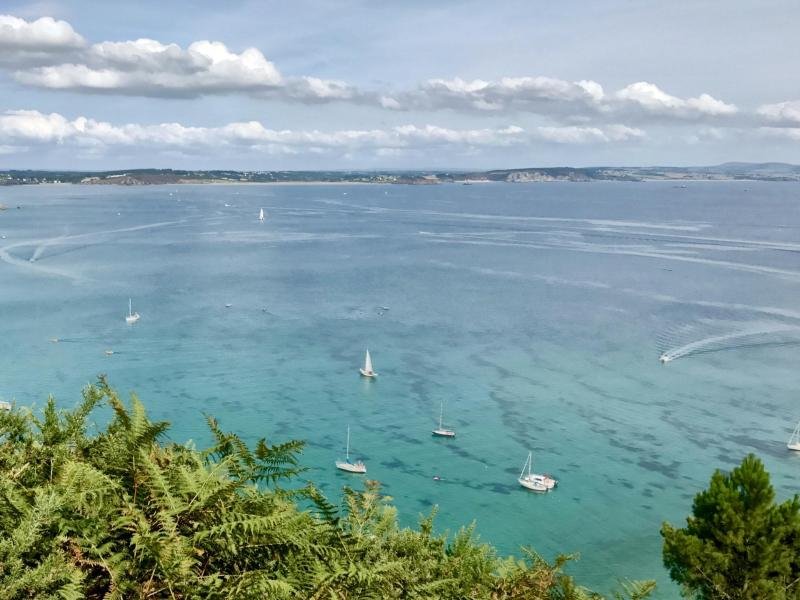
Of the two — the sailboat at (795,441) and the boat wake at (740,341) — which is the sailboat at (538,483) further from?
the boat wake at (740,341)

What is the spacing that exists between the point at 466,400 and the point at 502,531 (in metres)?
14.3

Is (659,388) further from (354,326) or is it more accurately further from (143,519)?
(143,519)

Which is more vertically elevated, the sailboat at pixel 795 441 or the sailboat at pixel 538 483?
the sailboat at pixel 795 441

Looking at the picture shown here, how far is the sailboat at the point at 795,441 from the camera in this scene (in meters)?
40.9

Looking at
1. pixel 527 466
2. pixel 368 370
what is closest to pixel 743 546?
pixel 527 466

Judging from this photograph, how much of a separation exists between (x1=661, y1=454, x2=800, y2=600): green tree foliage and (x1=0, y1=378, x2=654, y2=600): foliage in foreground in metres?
15.1

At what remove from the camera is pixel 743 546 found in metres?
18.9

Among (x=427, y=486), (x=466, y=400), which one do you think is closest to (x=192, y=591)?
(x=427, y=486)

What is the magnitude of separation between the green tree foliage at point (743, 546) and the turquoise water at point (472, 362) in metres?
10.5

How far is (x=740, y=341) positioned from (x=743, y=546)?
156ft

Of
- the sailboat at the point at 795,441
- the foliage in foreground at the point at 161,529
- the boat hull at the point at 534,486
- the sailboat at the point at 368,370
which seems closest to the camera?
the foliage in foreground at the point at 161,529

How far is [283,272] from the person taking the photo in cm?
9281

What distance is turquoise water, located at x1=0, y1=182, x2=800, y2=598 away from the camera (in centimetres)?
3697


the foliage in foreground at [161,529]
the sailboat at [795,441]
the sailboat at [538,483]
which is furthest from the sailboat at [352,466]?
the foliage in foreground at [161,529]
